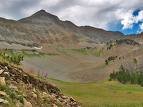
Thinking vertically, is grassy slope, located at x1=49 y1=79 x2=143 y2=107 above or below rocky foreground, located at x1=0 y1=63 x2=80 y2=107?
below

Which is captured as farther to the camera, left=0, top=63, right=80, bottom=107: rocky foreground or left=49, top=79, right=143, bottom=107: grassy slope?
left=49, top=79, right=143, bottom=107: grassy slope

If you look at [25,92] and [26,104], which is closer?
[26,104]

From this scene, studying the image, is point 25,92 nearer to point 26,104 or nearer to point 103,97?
point 26,104

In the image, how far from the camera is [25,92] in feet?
68.4

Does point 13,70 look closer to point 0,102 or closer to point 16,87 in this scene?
point 16,87

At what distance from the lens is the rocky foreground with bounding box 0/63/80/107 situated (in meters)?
18.7

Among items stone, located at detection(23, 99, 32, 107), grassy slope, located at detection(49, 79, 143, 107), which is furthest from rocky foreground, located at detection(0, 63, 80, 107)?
grassy slope, located at detection(49, 79, 143, 107)

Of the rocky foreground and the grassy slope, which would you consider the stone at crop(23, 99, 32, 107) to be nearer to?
the rocky foreground

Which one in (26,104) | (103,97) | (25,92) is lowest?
(103,97)

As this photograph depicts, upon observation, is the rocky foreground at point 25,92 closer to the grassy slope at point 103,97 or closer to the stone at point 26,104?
the stone at point 26,104

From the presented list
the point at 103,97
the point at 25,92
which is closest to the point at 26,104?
the point at 25,92

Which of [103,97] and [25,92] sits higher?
[25,92]

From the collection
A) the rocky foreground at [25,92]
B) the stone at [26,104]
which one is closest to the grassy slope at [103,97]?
the rocky foreground at [25,92]

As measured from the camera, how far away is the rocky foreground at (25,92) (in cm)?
1866
